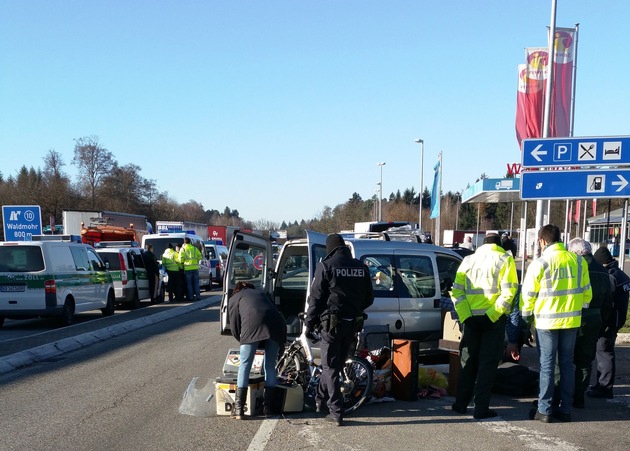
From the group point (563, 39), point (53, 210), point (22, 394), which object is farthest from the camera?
point (53, 210)

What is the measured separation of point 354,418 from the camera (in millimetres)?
6750

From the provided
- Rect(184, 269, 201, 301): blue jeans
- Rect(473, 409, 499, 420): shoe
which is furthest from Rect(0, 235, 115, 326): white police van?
Rect(473, 409, 499, 420): shoe

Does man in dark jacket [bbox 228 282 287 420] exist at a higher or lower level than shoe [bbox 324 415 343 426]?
higher

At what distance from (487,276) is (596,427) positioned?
5.97ft

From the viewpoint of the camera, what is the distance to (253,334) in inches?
260

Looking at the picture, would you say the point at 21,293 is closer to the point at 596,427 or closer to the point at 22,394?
the point at 22,394

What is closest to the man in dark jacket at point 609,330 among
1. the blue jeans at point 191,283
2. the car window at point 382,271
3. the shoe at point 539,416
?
the shoe at point 539,416

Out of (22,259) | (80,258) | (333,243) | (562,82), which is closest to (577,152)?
(562,82)

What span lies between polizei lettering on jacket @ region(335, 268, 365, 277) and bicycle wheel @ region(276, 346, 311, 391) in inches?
55.4

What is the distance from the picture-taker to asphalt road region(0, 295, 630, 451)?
5848mm

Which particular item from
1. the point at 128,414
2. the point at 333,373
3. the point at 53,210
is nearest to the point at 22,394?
the point at 128,414

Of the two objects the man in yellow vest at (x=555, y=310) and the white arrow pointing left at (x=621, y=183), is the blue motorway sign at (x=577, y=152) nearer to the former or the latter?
the white arrow pointing left at (x=621, y=183)

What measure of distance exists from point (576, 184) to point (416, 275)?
23.0ft

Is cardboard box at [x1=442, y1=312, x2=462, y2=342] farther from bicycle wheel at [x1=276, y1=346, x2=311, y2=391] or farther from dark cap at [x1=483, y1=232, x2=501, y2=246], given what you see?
bicycle wheel at [x1=276, y1=346, x2=311, y2=391]
